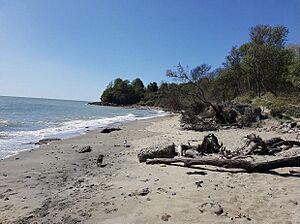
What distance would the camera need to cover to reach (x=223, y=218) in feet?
18.1

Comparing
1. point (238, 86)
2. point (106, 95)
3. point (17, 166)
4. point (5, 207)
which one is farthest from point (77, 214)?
point (106, 95)

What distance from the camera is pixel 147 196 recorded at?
692 cm

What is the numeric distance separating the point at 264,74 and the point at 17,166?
4123cm

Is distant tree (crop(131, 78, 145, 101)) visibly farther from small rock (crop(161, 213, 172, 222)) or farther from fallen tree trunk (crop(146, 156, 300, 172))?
small rock (crop(161, 213, 172, 222))

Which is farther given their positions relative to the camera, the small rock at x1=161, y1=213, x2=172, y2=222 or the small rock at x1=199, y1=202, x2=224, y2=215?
the small rock at x1=199, y1=202, x2=224, y2=215

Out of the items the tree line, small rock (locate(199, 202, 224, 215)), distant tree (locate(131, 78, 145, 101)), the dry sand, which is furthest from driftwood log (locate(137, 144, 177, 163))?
distant tree (locate(131, 78, 145, 101))

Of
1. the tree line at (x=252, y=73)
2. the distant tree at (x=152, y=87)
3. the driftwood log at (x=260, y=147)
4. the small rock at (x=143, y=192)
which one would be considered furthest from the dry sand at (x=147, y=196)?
the distant tree at (x=152, y=87)

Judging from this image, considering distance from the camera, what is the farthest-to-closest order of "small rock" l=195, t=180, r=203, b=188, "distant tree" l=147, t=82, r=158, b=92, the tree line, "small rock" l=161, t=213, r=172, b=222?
"distant tree" l=147, t=82, r=158, b=92
the tree line
"small rock" l=195, t=180, r=203, b=188
"small rock" l=161, t=213, r=172, b=222

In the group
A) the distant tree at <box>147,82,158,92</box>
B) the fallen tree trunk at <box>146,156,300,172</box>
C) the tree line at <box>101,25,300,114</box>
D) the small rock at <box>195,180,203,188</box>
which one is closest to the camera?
the small rock at <box>195,180,203,188</box>

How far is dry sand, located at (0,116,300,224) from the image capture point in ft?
18.9

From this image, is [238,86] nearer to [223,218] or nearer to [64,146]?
[64,146]

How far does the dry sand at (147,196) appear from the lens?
18.9 feet

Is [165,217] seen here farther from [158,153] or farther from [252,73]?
[252,73]

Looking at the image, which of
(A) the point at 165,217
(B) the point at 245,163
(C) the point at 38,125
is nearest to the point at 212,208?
(A) the point at 165,217
